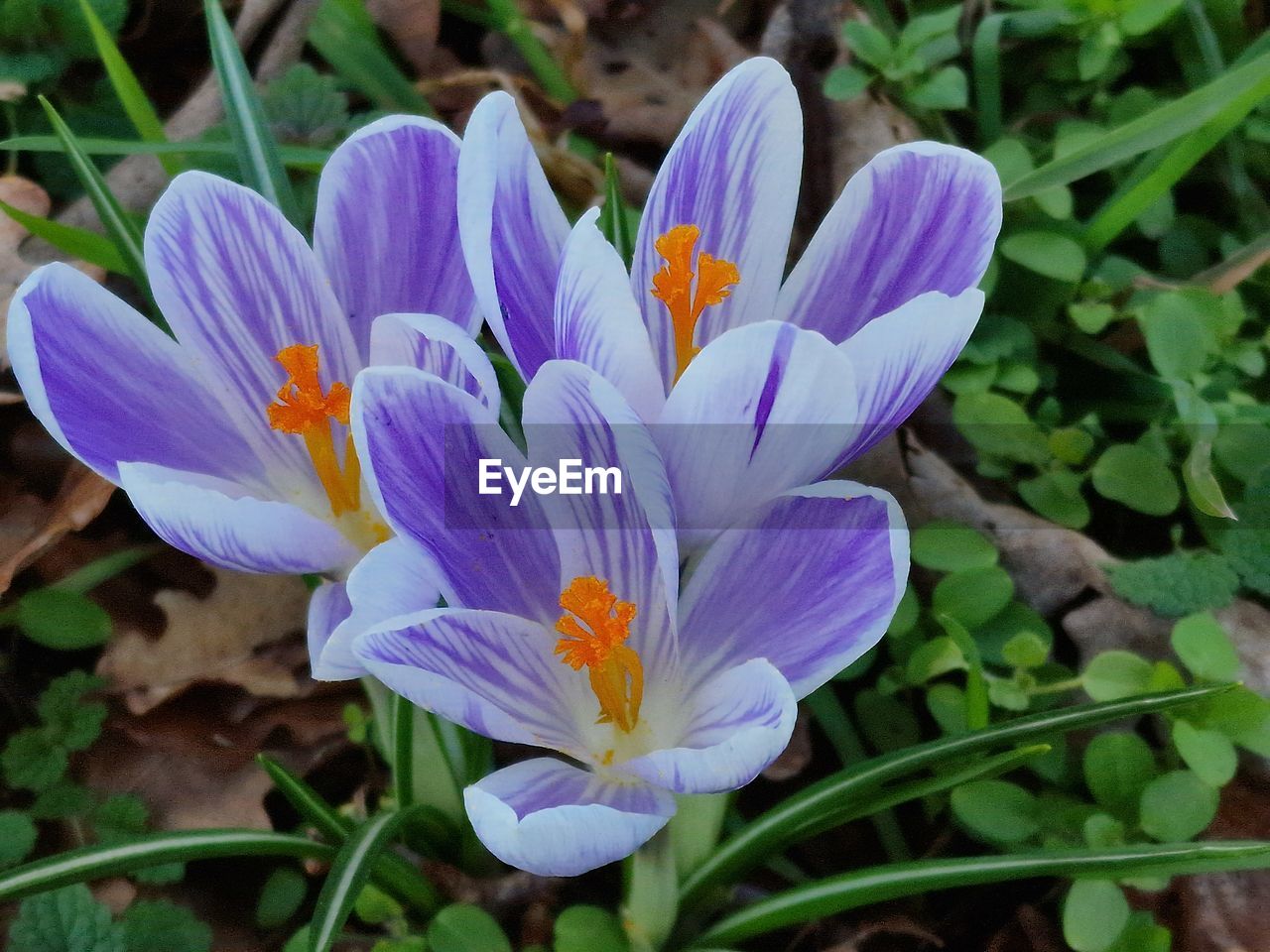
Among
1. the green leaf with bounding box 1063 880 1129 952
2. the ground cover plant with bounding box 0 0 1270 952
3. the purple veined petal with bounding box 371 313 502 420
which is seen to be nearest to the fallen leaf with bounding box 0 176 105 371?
the ground cover plant with bounding box 0 0 1270 952

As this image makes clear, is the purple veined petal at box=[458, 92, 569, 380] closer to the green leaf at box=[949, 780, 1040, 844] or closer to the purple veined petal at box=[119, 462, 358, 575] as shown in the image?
the purple veined petal at box=[119, 462, 358, 575]

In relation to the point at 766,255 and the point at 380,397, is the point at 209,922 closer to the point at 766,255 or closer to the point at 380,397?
the point at 380,397

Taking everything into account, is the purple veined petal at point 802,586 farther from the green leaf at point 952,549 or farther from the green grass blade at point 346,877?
the green leaf at point 952,549

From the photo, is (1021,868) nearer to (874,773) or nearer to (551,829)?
(874,773)

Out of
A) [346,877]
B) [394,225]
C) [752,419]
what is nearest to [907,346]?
[752,419]

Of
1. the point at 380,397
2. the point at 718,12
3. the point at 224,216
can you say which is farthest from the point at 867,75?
the point at 380,397

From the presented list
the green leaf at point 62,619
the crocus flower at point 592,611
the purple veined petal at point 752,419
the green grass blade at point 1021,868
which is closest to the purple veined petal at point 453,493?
the crocus flower at point 592,611
